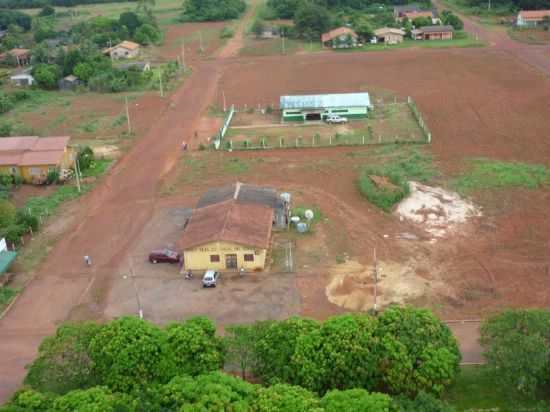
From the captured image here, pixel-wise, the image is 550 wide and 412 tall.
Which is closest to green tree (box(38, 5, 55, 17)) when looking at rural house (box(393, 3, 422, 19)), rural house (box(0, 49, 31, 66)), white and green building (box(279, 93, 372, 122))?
rural house (box(0, 49, 31, 66))

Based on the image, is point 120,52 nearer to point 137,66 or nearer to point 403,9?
point 137,66

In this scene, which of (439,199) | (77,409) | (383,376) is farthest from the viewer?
(439,199)

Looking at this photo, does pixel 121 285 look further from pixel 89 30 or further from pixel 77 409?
pixel 89 30

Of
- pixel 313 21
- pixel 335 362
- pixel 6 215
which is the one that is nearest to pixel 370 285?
pixel 335 362

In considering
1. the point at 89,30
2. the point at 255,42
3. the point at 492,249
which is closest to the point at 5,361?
Answer: the point at 492,249

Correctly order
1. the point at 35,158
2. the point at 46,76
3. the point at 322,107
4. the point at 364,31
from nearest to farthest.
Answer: the point at 35,158 < the point at 322,107 < the point at 46,76 < the point at 364,31

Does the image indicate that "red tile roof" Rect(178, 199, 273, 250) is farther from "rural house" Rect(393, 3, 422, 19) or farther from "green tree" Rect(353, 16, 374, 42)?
"rural house" Rect(393, 3, 422, 19)
